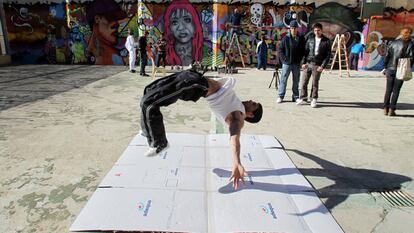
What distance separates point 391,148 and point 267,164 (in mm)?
2590

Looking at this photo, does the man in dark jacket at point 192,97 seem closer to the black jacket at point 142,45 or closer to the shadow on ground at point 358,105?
the shadow on ground at point 358,105

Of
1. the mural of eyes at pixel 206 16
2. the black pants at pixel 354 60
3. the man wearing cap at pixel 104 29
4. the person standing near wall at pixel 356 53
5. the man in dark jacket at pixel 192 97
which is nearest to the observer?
the man in dark jacket at pixel 192 97

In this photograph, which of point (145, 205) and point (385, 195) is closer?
point (145, 205)

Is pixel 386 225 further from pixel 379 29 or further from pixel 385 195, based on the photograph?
pixel 379 29

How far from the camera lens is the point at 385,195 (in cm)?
371

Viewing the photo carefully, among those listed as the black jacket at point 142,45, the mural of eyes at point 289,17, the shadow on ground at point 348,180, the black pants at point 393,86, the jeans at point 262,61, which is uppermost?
the mural of eyes at point 289,17

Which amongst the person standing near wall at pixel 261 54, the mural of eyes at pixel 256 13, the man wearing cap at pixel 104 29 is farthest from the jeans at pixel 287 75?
the man wearing cap at pixel 104 29

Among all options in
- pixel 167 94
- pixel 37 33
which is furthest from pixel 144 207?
pixel 37 33

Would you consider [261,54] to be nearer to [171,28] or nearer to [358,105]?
[171,28]

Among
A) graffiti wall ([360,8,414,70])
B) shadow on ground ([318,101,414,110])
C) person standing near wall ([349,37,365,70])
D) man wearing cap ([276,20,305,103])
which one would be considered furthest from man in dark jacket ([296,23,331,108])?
graffiti wall ([360,8,414,70])

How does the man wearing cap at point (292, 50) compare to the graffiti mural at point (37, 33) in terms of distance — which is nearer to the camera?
the man wearing cap at point (292, 50)

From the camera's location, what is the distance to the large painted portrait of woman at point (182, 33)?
711 inches

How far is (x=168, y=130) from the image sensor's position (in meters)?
5.96

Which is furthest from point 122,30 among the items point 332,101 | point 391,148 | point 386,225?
point 386,225
